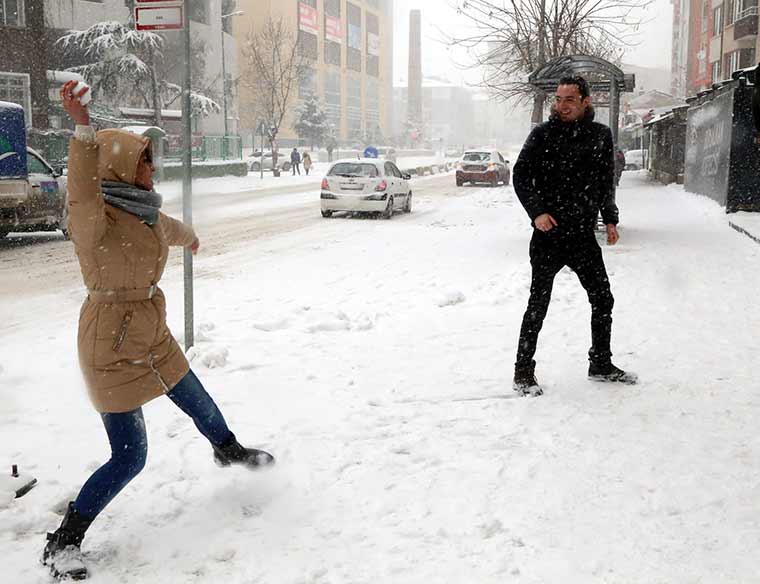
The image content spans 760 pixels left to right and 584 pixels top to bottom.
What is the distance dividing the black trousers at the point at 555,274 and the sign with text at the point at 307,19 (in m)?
90.6

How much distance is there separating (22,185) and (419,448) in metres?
11.3

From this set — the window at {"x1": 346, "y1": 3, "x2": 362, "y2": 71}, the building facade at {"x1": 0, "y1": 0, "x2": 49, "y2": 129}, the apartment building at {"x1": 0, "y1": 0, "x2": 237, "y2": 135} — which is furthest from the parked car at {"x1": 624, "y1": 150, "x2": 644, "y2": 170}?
the window at {"x1": 346, "y1": 3, "x2": 362, "y2": 71}

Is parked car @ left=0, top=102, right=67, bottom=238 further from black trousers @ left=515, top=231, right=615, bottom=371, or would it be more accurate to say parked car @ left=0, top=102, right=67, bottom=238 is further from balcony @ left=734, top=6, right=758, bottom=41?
balcony @ left=734, top=6, right=758, bottom=41

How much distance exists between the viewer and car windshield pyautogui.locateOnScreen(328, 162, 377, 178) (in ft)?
62.0

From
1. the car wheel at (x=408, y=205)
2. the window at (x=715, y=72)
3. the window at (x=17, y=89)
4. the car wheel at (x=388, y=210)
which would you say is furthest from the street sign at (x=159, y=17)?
the window at (x=715, y=72)

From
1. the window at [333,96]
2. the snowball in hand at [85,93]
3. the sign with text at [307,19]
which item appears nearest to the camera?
the snowball in hand at [85,93]

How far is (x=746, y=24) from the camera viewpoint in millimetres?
38344

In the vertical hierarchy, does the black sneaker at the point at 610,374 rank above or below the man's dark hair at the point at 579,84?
below

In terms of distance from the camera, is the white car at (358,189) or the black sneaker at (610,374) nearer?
the black sneaker at (610,374)

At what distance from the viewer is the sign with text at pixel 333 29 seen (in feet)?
324

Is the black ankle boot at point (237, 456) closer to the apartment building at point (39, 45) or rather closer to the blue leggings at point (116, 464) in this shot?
Result: the blue leggings at point (116, 464)

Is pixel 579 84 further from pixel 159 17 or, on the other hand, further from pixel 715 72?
pixel 715 72

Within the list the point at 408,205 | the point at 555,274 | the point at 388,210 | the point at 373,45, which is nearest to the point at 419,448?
the point at 555,274

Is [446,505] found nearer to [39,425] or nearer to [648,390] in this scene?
[648,390]
